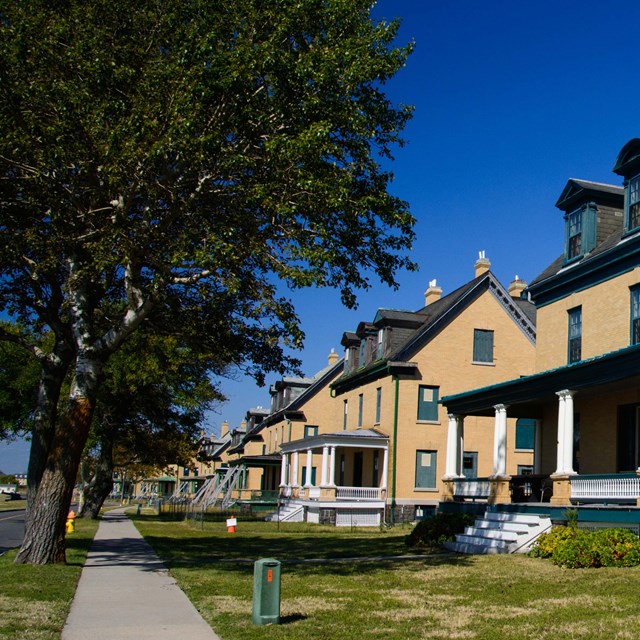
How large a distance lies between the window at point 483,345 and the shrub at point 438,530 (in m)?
16.6

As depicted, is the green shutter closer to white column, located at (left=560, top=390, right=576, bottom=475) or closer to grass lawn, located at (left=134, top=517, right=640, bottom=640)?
white column, located at (left=560, top=390, right=576, bottom=475)

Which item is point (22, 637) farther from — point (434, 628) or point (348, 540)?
point (348, 540)

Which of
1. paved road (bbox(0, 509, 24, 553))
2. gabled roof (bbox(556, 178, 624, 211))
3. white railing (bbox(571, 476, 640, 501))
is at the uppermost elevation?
gabled roof (bbox(556, 178, 624, 211))

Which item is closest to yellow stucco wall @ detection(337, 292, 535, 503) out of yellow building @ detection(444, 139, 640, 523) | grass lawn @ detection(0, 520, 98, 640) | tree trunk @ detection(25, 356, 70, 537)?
yellow building @ detection(444, 139, 640, 523)

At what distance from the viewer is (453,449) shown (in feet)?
88.1

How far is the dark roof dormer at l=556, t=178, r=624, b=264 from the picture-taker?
23438 mm

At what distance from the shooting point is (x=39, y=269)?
53.2 feet

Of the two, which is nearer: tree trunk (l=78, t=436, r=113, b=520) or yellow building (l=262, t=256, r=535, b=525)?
yellow building (l=262, t=256, r=535, b=525)

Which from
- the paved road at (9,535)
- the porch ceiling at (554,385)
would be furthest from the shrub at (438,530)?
the paved road at (9,535)

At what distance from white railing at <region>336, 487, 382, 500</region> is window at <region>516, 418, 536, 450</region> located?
22.5 ft

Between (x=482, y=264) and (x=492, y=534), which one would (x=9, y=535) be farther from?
(x=482, y=264)

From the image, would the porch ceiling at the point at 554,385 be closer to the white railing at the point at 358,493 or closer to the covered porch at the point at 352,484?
the covered porch at the point at 352,484

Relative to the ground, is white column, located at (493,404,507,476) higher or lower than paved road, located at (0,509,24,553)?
higher

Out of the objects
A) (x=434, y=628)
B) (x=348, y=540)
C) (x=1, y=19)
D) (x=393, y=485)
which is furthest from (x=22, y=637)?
(x=393, y=485)
